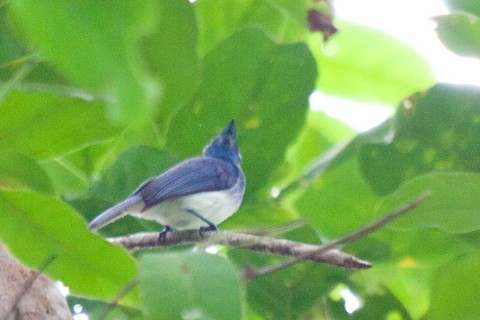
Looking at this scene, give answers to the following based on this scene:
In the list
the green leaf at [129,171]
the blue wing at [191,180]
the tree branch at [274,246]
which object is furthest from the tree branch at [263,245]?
the blue wing at [191,180]

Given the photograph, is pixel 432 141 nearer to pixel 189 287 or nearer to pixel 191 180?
pixel 189 287

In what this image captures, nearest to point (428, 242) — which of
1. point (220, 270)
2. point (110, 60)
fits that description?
point (220, 270)

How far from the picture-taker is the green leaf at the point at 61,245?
664mm

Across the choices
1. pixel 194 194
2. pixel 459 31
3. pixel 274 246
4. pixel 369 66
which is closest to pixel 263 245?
pixel 274 246

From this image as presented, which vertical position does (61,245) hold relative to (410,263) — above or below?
above

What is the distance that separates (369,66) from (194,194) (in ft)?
2.30

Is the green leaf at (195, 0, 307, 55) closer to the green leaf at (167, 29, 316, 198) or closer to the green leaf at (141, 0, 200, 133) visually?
the green leaf at (167, 29, 316, 198)

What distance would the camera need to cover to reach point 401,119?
0.97m

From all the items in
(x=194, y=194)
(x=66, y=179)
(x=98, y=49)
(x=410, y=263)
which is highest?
(x=98, y=49)

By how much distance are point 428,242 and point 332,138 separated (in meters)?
0.32

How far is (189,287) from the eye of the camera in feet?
1.64

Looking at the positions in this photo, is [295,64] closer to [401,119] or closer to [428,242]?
[401,119]

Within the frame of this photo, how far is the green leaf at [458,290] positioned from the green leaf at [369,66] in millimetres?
493

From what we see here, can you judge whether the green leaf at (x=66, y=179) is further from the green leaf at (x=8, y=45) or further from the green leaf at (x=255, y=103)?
the green leaf at (x=8, y=45)
